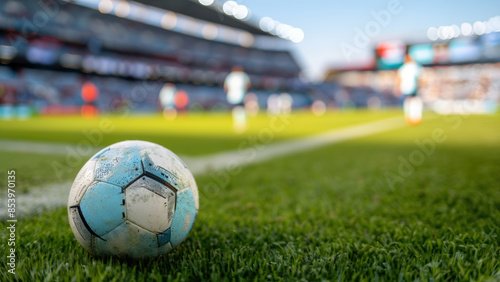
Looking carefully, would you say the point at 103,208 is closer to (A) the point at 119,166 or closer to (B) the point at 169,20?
(A) the point at 119,166

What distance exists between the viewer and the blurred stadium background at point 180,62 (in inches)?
1043

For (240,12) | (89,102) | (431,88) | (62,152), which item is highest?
(240,12)

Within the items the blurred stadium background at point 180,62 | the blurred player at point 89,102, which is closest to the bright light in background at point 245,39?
the blurred stadium background at point 180,62

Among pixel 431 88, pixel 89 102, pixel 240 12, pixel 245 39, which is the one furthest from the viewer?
pixel 431 88

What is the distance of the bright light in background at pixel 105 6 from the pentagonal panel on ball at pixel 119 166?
3817cm

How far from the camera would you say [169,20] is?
139 ft

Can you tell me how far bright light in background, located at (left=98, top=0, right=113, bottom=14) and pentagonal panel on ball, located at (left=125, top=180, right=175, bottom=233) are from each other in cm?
3843

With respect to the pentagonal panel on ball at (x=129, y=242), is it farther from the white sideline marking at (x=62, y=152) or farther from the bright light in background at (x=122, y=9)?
the bright light in background at (x=122, y=9)

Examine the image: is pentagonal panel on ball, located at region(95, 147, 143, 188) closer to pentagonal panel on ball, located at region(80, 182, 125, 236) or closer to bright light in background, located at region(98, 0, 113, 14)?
pentagonal panel on ball, located at region(80, 182, 125, 236)

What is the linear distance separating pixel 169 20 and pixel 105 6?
877cm

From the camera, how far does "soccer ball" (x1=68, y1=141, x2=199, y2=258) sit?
1.60m

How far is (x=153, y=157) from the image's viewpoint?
1.79 m

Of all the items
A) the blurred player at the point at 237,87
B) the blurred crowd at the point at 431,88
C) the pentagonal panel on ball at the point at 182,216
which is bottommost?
the pentagonal panel on ball at the point at 182,216

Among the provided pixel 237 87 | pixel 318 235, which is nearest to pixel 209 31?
pixel 237 87
